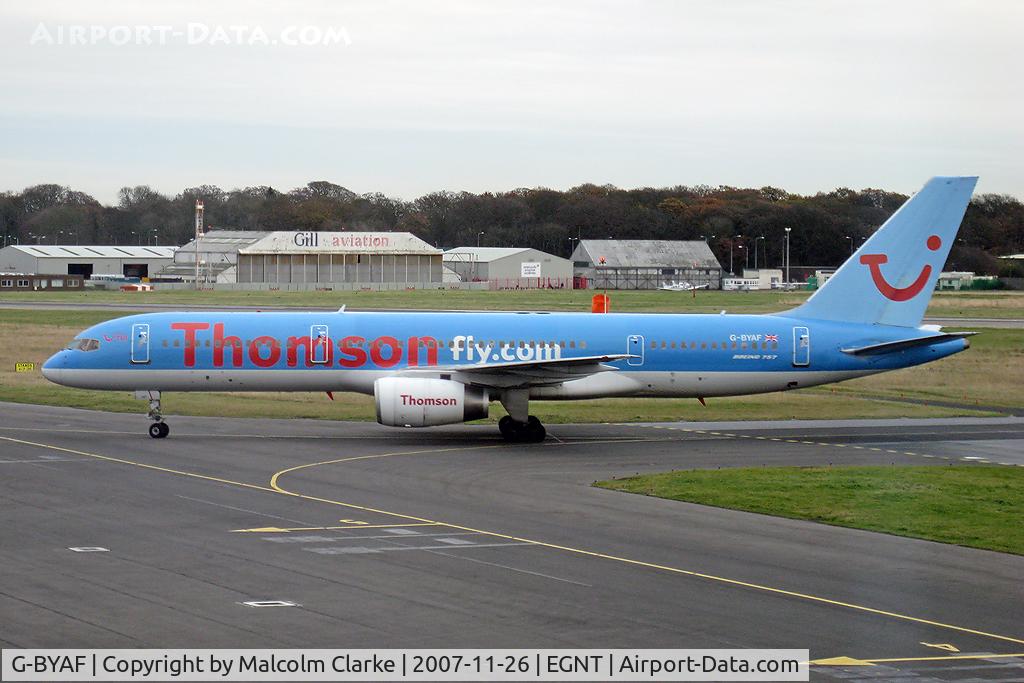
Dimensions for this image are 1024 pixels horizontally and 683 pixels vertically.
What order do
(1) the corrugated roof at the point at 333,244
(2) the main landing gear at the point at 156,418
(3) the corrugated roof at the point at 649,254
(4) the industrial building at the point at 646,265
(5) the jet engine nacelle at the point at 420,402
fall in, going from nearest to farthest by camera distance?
(5) the jet engine nacelle at the point at 420,402
(2) the main landing gear at the point at 156,418
(1) the corrugated roof at the point at 333,244
(4) the industrial building at the point at 646,265
(3) the corrugated roof at the point at 649,254

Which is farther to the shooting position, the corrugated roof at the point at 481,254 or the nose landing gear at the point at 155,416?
the corrugated roof at the point at 481,254

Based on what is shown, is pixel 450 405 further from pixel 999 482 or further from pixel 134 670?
pixel 134 670

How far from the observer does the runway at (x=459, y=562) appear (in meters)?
18.8

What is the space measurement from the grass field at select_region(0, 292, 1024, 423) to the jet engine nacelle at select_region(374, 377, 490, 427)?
8.37 meters

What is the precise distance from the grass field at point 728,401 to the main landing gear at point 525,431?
5871mm

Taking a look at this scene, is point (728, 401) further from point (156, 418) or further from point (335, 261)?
point (335, 261)

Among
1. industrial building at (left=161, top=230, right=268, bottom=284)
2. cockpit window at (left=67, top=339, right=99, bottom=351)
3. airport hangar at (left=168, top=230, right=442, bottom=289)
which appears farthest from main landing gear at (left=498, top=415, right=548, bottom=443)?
industrial building at (left=161, top=230, right=268, bottom=284)

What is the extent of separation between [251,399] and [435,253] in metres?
107

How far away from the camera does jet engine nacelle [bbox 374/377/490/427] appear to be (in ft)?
134

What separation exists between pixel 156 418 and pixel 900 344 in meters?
25.8

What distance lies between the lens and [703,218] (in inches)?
7180

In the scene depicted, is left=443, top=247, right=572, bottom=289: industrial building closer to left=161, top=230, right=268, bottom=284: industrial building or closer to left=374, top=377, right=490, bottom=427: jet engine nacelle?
left=161, top=230, right=268, bottom=284: industrial building

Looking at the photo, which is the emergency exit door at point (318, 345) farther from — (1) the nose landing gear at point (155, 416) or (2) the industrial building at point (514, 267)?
(2) the industrial building at point (514, 267)

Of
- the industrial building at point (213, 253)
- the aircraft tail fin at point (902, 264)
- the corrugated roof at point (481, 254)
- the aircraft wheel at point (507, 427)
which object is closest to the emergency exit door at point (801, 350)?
the aircraft tail fin at point (902, 264)
